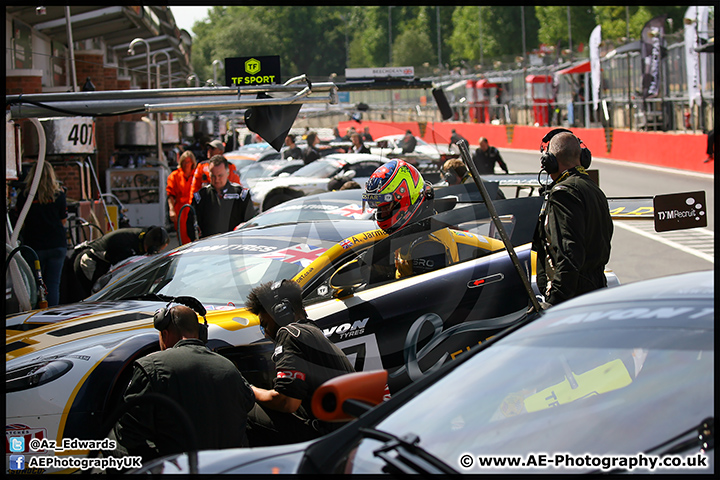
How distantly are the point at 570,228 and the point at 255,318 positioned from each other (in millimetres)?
1906

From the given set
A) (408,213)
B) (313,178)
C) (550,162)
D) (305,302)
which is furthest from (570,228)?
(313,178)

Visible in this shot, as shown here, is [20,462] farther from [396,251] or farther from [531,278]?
[531,278]

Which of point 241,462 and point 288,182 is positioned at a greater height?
point 288,182

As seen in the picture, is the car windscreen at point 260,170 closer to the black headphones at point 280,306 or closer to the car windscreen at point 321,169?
the car windscreen at point 321,169

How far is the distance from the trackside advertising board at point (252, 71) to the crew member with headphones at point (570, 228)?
249cm

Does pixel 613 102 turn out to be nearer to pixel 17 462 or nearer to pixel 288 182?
pixel 288 182

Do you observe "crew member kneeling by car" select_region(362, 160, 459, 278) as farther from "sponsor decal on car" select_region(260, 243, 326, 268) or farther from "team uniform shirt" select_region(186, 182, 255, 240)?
"team uniform shirt" select_region(186, 182, 255, 240)

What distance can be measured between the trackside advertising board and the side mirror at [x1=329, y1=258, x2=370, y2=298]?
6.32ft

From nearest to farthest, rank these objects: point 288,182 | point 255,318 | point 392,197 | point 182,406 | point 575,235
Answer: point 182,406 < point 575,235 < point 255,318 < point 392,197 < point 288,182

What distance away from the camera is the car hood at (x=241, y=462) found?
2422 mm

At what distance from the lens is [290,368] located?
3.75 m

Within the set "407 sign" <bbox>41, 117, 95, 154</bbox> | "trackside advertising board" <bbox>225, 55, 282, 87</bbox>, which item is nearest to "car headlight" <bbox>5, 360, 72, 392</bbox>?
"trackside advertising board" <bbox>225, 55, 282, 87</bbox>

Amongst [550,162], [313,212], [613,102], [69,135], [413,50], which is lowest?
[313,212]

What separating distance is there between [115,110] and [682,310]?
4287 millimetres
